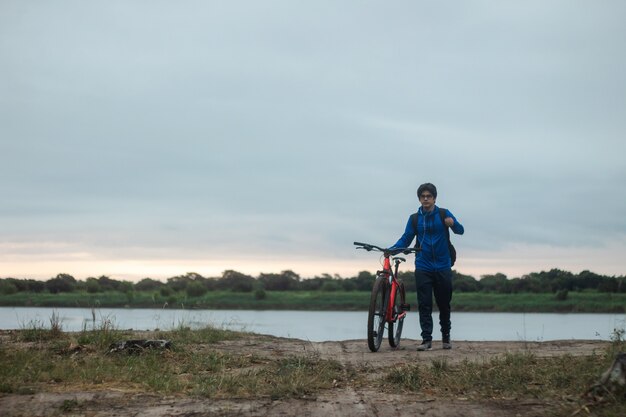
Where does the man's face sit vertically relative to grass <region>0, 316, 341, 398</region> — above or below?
above

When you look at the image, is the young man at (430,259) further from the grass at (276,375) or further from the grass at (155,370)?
the grass at (155,370)

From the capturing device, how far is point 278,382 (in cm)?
680

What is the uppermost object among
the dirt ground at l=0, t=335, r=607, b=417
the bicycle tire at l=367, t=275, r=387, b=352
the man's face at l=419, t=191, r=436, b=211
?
the man's face at l=419, t=191, r=436, b=211

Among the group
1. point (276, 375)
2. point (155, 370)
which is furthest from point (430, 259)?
point (155, 370)

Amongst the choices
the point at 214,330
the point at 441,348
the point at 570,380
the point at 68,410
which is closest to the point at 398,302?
the point at 441,348

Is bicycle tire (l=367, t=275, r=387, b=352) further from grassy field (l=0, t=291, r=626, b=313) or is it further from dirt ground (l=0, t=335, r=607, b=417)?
grassy field (l=0, t=291, r=626, b=313)

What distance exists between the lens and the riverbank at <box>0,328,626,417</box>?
5.88m

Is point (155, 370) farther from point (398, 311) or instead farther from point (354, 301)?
point (354, 301)

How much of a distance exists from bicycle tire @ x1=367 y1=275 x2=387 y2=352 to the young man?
0.65 metres

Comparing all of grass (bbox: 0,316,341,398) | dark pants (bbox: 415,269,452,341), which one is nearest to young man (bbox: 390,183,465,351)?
dark pants (bbox: 415,269,452,341)

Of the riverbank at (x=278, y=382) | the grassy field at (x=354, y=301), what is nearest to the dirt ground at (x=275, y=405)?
the riverbank at (x=278, y=382)

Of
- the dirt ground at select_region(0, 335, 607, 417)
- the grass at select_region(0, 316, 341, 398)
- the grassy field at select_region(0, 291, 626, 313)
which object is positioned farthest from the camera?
the grassy field at select_region(0, 291, 626, 313)

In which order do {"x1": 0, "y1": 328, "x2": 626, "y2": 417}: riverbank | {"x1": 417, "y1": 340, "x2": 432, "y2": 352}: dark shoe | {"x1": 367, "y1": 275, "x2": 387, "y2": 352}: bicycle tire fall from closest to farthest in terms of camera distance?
{"x1": 0, "y1": 328, "x2": 626, "y2": 417}: riverbank < {"x1": 367, "y1": 275, "x2": 387, "y2": 352}: bicycle tire < {"x1": 417, "y1": 340, "x2": 432, "y2": 352}: dark shoe

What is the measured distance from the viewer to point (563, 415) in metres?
5.50
